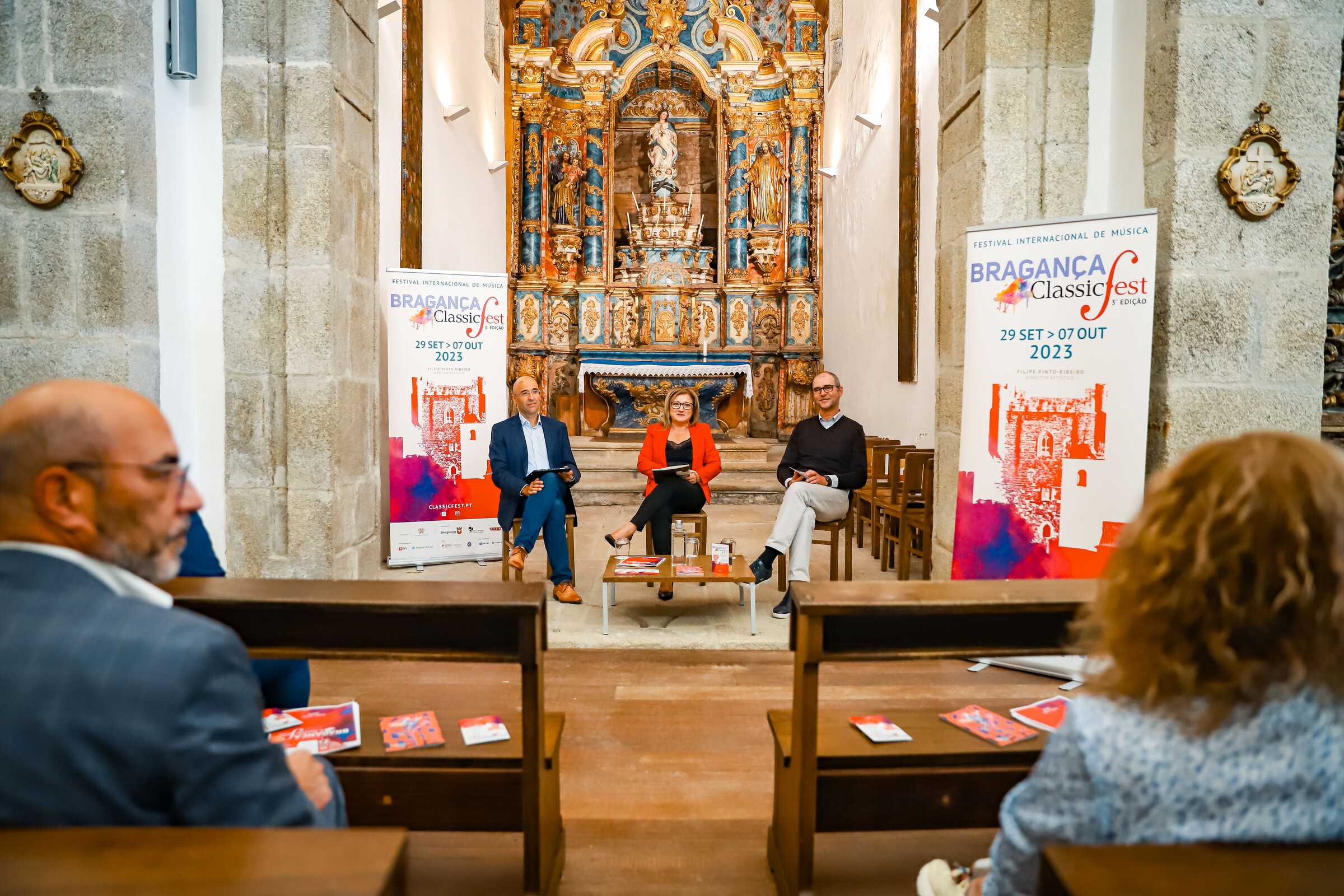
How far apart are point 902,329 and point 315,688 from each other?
488 cm

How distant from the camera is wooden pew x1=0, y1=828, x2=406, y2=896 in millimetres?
889

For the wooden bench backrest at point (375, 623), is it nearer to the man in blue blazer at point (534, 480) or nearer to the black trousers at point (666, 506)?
the man in blue blazer at point (534, 480)

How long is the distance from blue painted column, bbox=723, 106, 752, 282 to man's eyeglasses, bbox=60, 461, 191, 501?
9.92 metres

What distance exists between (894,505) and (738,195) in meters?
6.57

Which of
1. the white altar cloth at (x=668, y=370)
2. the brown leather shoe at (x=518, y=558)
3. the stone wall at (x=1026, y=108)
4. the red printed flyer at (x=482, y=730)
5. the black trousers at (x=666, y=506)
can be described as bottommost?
the brown leather shoe at (x=518, y=558)

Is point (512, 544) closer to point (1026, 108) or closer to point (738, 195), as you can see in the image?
point (1026, 108)

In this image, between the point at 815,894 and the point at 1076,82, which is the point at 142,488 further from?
the point at 1076,82

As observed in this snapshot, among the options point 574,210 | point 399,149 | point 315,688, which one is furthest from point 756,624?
point 574,210

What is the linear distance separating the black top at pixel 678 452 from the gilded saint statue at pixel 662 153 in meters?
6.51

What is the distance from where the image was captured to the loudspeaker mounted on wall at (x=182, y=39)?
145 inches

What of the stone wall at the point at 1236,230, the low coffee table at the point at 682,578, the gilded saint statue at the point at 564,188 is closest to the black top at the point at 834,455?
the low coffee table at the point at 682,578

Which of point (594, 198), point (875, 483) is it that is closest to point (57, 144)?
point (875, 483)

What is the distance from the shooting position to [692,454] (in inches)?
198

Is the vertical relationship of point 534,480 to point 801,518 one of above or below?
above
